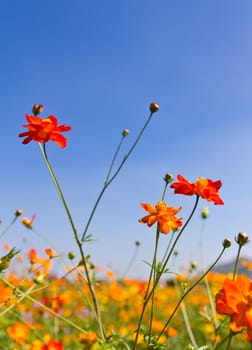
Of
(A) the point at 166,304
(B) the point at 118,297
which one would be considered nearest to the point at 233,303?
(B) the point at 118,297

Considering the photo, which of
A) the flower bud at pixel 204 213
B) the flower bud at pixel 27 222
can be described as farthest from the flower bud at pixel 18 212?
the flower bud at pixel 204 213

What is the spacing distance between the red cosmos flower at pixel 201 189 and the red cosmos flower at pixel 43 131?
0.42 m

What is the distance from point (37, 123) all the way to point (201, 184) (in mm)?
551

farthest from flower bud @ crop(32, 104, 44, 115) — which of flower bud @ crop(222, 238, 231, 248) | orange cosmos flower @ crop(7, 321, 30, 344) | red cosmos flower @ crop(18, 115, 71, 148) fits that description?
orange cosmos flower @ crop(7, 321, 30, 344)

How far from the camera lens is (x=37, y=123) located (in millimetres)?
1569

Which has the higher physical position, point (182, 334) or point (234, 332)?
Result: point (182, 334)

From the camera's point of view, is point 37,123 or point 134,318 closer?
point 37,123

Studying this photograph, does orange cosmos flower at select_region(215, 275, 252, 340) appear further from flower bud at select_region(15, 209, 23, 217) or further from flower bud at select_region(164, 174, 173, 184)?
flower bud at select_region(15, 209, 23, 217)

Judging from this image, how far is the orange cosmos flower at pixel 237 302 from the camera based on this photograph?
108 cm

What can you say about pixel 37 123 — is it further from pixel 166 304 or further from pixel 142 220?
pixel 166 304

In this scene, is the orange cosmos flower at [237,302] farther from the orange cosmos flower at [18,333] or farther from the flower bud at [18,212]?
the orange cosmos flower at [18,333]

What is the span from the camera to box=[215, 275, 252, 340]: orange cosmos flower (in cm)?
Result: 108

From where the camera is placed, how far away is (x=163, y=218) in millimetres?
1433

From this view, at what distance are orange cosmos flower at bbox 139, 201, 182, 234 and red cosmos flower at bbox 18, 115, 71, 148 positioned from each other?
379 millimetres
